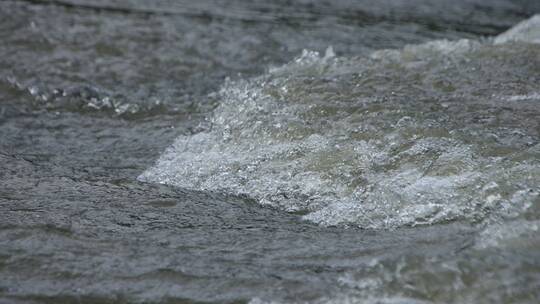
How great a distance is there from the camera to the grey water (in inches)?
101

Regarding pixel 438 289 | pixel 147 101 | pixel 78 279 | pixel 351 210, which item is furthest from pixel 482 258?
pixel 147 101

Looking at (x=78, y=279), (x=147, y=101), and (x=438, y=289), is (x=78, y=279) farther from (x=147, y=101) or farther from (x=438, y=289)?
(x=147, y=101)

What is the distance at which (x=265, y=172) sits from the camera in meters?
3.68

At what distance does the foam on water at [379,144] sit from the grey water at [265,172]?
0.04 feet

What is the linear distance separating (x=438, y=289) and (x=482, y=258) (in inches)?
9.5

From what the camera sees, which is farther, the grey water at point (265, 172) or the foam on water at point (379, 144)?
the foam on water at point (379, 144)

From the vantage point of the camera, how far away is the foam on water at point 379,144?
319 centimetres

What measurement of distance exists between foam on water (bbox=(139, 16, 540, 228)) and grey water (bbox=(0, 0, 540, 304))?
13mm

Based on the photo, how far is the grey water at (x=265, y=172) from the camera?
256 cm

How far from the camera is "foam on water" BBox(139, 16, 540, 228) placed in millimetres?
3189

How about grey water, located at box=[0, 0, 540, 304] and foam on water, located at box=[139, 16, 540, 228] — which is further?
foam on water, located at box=[139, 16, 540, 228]

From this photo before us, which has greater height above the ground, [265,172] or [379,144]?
[379,144]

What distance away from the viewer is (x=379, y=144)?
3.75 meters

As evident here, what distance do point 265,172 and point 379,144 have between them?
25.0 inches
